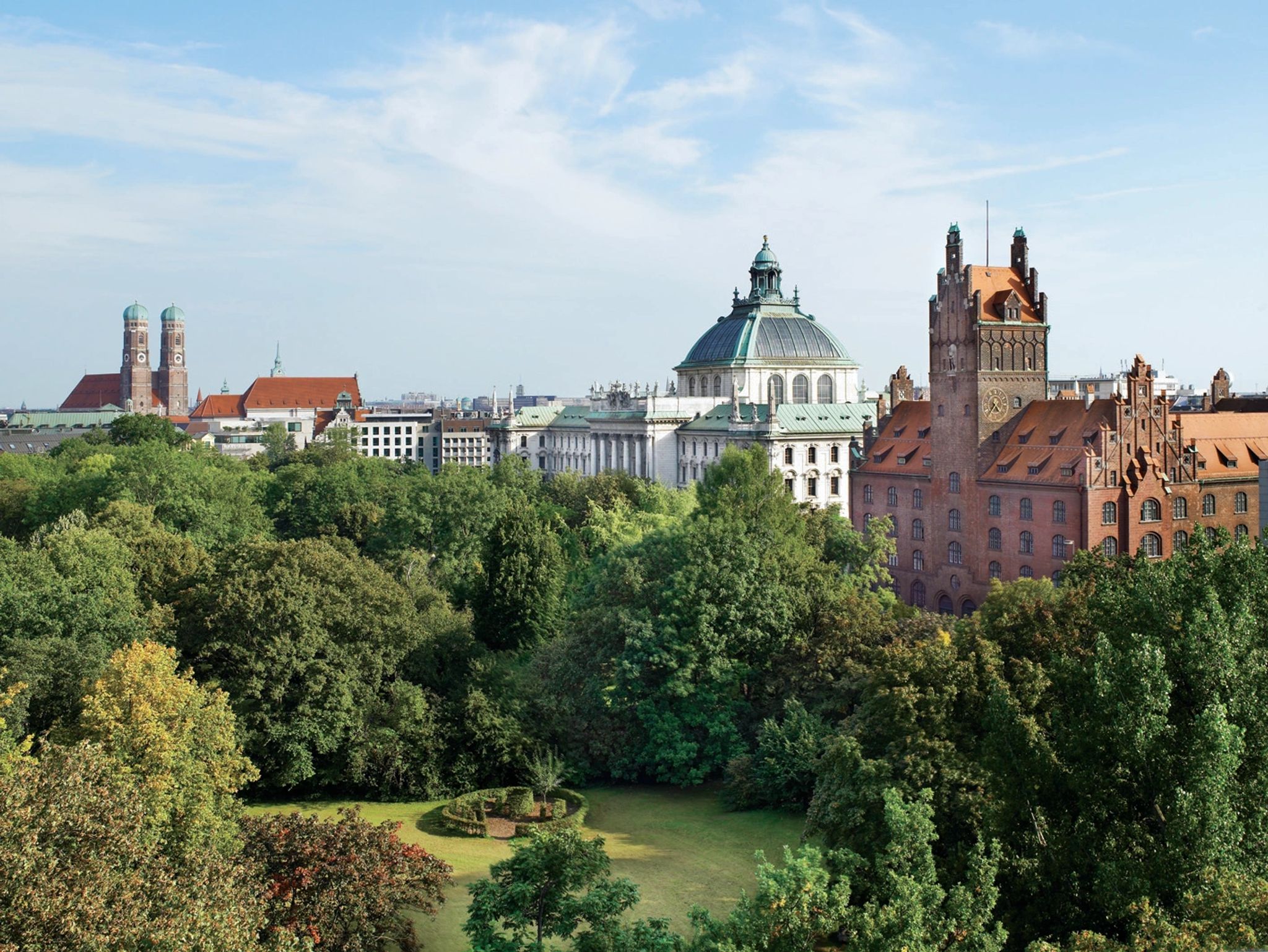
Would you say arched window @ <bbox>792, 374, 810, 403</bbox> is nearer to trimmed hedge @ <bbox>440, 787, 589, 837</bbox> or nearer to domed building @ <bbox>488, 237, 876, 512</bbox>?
domed building @ <bbox>488, 237, 876, 512</bbox>

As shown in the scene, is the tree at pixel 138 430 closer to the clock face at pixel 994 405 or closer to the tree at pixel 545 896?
the clock face at pixel 994 405

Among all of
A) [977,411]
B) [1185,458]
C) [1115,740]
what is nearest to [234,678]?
[1115,740]

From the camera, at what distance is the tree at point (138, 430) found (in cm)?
13888

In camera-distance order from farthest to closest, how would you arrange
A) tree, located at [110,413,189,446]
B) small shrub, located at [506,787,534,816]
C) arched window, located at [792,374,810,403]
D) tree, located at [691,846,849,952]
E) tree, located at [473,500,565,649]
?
arched window, located at [792,374,810,403] → tree, located at [110,413,189,446] → tree, located at [473,500,565,649] → small shrub, located at [506,787,534,816] → tree, located at [691,846,849,952]

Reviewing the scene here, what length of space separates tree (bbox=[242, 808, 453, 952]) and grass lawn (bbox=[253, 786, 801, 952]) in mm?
2864

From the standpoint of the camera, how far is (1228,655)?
28.2 metres

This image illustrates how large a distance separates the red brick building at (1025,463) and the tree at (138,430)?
8576 cm

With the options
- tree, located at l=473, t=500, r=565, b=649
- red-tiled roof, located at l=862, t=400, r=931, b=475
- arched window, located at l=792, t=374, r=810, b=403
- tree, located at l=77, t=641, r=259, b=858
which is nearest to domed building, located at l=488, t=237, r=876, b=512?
arched window, located at l=792, t=374, r=810, b=403

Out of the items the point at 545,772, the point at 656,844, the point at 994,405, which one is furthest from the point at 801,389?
the point at 656,844

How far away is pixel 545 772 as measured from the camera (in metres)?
49.0

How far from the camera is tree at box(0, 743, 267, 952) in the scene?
2166cm

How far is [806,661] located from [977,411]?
1166 inches

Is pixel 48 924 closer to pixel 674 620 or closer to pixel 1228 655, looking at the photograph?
pixel 1228 655

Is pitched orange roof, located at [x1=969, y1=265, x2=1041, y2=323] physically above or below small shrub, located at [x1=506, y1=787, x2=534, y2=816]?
above
